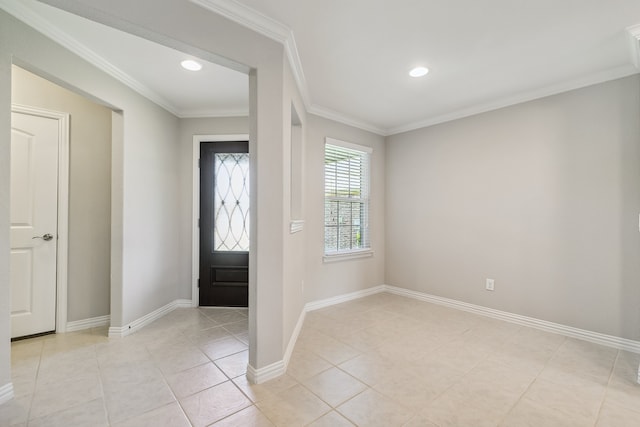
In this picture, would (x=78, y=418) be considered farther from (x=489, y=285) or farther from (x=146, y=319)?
(x=489, y=285)

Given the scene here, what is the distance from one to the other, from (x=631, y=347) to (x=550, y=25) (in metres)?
2.73

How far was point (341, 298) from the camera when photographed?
3.67 meters

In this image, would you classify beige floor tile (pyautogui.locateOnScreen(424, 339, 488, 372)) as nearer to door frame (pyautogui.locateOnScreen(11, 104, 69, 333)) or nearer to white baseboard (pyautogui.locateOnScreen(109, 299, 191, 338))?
white baseboard (pyautogui.locateOnScreen(109, 299, 191, 338))

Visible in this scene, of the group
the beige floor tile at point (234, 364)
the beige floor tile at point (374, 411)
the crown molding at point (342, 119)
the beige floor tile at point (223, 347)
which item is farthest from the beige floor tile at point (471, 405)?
the crown molding at point (342, 119)

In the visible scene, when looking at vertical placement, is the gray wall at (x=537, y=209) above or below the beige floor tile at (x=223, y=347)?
above

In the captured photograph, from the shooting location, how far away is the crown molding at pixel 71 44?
1.73 metres

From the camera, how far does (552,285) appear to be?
278cm

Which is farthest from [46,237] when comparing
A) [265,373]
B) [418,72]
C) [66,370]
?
[418,72]

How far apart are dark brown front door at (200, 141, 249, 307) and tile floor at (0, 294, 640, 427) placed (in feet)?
2.02

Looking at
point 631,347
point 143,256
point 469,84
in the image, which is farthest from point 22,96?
point 631,347

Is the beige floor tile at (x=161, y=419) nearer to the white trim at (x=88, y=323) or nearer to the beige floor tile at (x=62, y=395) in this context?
the beige floor tile at (x=62, y=395)

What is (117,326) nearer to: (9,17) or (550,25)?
(9,17)

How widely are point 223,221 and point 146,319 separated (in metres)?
1.33

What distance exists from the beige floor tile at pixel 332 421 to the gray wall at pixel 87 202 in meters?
2.59
